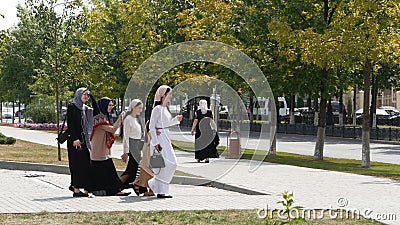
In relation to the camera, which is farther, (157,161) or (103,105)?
(103,105)

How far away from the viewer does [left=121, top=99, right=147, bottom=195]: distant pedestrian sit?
14.7 meters

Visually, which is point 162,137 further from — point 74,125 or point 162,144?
point 74,125

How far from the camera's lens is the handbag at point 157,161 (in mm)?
14344

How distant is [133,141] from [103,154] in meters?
0.64

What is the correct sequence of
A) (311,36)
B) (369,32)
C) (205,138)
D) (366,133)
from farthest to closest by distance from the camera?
(205,138) < (311,36) < (366,133) < (369,32)

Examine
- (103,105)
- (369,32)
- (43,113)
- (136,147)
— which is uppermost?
(369,32)

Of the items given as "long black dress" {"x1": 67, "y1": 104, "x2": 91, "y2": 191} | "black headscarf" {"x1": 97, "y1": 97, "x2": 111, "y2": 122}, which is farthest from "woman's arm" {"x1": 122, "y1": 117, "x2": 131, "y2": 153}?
"long black dress" {"x1": 67, "y1": 104, "x2": 91, "y2": 191}

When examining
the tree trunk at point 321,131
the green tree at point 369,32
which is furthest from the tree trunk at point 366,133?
the tree trunk at point 321,131

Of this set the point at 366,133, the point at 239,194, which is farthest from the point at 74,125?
the point at 366,133

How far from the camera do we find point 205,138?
981 inches

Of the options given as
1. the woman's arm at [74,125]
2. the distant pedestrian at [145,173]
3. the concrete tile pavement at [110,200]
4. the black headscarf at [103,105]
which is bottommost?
the concrete tile pavement at [110,200]

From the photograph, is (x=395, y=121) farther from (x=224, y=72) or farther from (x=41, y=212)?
(x=41, y=212)

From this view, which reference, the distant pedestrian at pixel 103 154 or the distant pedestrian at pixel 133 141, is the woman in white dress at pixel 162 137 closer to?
the distant pedestrian at pixel 133 141

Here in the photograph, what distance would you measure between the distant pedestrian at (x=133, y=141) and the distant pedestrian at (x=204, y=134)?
7671mm
